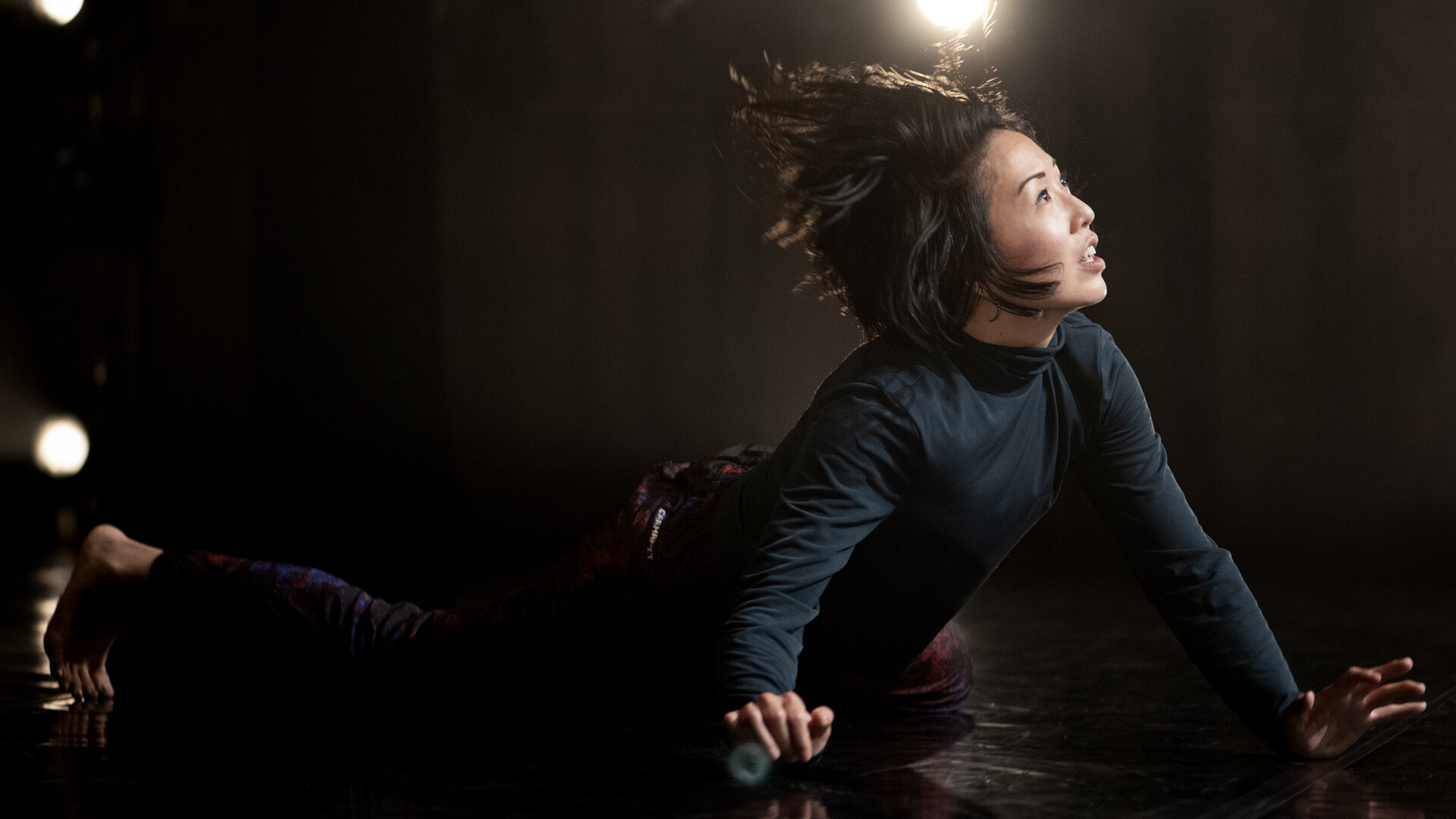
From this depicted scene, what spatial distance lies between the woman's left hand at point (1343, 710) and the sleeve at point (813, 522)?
47 centimetres

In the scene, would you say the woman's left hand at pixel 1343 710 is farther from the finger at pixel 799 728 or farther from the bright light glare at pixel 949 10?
the bright light glare at pixel 949 10

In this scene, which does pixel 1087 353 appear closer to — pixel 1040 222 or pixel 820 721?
pixel 1040 222

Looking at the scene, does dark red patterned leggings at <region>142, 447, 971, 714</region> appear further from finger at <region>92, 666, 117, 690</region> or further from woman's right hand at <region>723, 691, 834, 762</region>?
woman's right hand at <region>723, 691, 834, 762</region>

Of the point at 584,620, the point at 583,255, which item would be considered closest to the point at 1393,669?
the point at 584,620

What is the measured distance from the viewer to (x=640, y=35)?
4488 millimetres

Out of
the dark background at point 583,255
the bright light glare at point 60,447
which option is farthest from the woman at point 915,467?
the bright light glare at point 60,447

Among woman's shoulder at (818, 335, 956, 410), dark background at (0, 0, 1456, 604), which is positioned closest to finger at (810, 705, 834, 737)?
woman's shoulder at (818, 335, 956, 410)

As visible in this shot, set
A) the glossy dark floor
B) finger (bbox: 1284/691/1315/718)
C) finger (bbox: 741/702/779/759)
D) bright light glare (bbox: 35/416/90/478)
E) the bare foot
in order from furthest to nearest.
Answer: bright light glare (bbox: 35/416/90/478) → the bare foot → finger (bbox: 1284/691/1315/718) → the glossy dark floor → finger (bbox: 741/702/779/759)

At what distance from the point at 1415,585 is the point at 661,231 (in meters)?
2.45

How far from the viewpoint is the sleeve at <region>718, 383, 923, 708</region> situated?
1.20 meters

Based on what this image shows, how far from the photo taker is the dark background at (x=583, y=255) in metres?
3.87

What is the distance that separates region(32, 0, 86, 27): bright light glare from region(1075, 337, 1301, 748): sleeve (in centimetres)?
442

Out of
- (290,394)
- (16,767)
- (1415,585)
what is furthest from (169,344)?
(1415,585)

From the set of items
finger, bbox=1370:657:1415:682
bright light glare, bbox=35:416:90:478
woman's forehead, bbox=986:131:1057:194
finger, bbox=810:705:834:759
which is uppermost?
woman's forehead, bbox=986:131:1057:194
